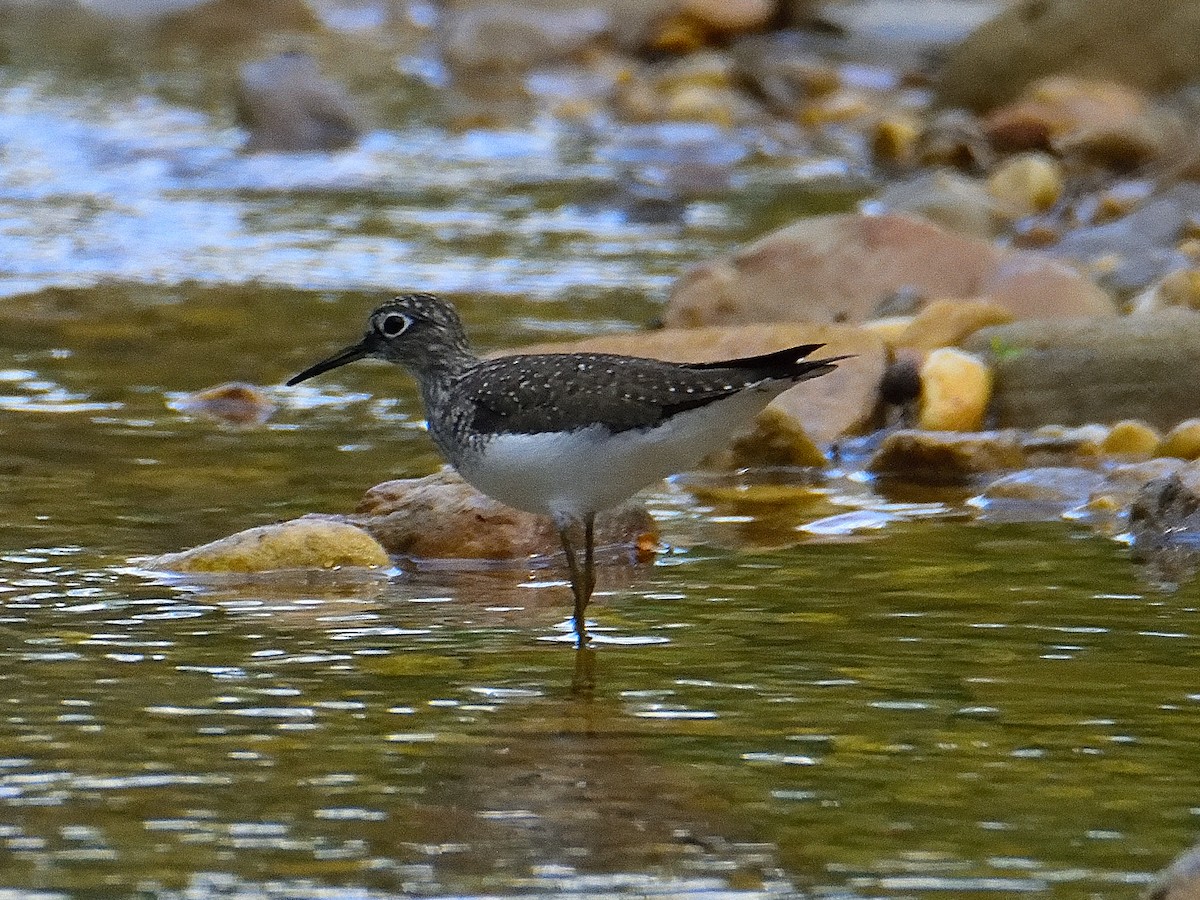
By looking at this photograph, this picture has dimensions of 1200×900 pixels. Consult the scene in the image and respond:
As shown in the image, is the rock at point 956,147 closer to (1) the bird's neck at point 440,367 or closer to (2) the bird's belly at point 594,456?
(1) the bird's neck at point 440,367

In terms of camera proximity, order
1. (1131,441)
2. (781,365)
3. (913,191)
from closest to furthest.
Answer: (781,365), (1131,441), (913,191)

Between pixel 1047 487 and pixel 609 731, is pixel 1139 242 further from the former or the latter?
pixel 609 731

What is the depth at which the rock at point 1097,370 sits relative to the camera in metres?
9.66

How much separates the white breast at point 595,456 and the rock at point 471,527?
115 cm

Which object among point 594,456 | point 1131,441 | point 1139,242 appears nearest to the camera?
point 594,456

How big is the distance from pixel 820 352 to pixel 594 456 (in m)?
3.35

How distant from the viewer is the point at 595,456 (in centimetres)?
678

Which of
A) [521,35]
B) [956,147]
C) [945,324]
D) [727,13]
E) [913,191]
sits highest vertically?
[521,35]

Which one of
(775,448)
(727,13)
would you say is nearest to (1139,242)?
(775,448)

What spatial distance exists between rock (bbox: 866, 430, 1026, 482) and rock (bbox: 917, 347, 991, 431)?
0.49m

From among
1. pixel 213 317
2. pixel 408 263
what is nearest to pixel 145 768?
pixel 213 317

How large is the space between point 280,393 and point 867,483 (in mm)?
3189

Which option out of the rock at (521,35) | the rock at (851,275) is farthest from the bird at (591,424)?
the rock at (521,35)

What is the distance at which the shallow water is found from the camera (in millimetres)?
4910
